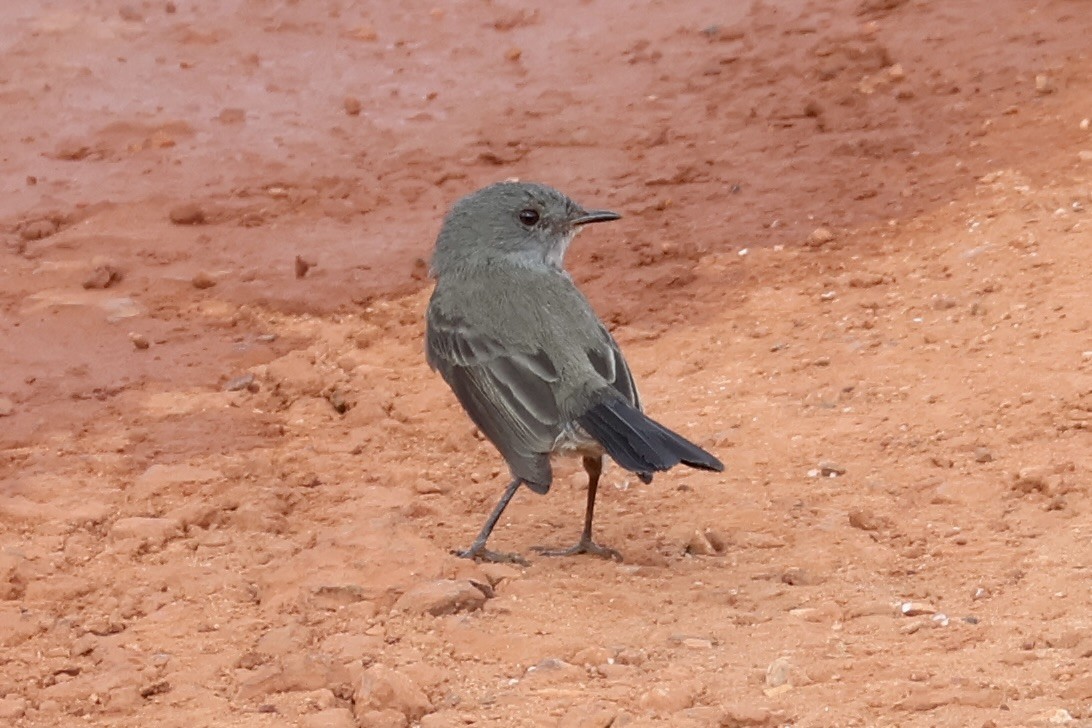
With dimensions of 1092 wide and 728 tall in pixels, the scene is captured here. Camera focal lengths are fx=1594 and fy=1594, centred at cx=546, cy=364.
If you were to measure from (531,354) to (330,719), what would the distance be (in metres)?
2.06

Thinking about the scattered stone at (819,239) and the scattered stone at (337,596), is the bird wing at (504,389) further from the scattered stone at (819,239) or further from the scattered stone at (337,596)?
the scattered stone at (819,239)

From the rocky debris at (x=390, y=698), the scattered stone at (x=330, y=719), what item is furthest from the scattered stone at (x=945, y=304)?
the scattered stone at (x=330, y=719)

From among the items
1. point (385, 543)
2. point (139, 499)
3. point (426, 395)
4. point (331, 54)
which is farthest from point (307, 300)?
point (331, 54)

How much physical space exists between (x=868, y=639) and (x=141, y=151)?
24.9ft

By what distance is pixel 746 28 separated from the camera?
12234 millimetres

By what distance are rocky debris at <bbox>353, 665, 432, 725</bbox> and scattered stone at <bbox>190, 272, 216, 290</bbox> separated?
15.9ft

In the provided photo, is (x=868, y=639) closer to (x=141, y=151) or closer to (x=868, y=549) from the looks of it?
(x=868, y=549)

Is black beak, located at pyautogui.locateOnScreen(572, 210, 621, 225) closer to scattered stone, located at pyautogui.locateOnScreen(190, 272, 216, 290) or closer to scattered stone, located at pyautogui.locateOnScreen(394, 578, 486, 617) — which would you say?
scattered stone, located at pyautogui.locateOnScreen(394, 578, 486, 617)

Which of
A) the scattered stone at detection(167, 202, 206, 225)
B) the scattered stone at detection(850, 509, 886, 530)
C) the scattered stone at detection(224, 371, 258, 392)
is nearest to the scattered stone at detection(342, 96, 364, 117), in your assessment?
the scattered stone at detection(167, 202, 206, 225)

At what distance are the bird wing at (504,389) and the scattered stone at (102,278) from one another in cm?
313

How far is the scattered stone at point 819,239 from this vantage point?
9.06m

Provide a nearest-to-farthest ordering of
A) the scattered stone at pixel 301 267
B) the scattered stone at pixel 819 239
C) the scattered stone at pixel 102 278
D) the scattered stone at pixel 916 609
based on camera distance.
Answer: the scattered stone at pixel 916 609, the scattered stone at pixel 819 239, the scattered stone at pixel 102 278, the scattered stone at pixel 301 267

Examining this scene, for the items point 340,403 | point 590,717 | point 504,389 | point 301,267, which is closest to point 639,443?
point 504,389

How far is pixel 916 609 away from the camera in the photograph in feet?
17.3
